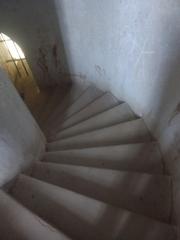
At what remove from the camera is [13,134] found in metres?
1.65

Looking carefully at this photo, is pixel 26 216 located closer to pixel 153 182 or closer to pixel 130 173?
pixel 130 173

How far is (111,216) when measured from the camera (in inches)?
60.7

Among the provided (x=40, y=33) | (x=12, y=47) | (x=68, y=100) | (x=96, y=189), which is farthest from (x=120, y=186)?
(x=12, y=47)

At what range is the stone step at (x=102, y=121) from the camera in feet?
8.89

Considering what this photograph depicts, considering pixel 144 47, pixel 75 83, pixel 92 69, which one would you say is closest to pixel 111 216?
pixel 144 47

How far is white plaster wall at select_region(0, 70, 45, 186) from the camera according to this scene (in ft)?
4.99

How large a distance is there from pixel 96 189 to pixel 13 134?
0.84 meters

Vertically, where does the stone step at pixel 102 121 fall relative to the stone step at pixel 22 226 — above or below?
above

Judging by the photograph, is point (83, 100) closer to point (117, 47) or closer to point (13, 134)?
point (117, 47)

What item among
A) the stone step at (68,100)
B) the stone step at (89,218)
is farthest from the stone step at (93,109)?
the stone step at (89,218)

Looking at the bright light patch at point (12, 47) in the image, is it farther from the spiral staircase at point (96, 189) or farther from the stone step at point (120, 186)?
the stone step at point (120, 186)

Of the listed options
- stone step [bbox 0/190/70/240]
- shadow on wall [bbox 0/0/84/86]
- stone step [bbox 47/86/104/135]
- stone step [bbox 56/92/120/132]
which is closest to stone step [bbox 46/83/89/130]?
stone step [bbox 47/86/104/135]

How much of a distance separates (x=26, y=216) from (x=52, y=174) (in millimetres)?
535

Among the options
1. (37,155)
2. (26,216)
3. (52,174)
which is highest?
(37,155)
